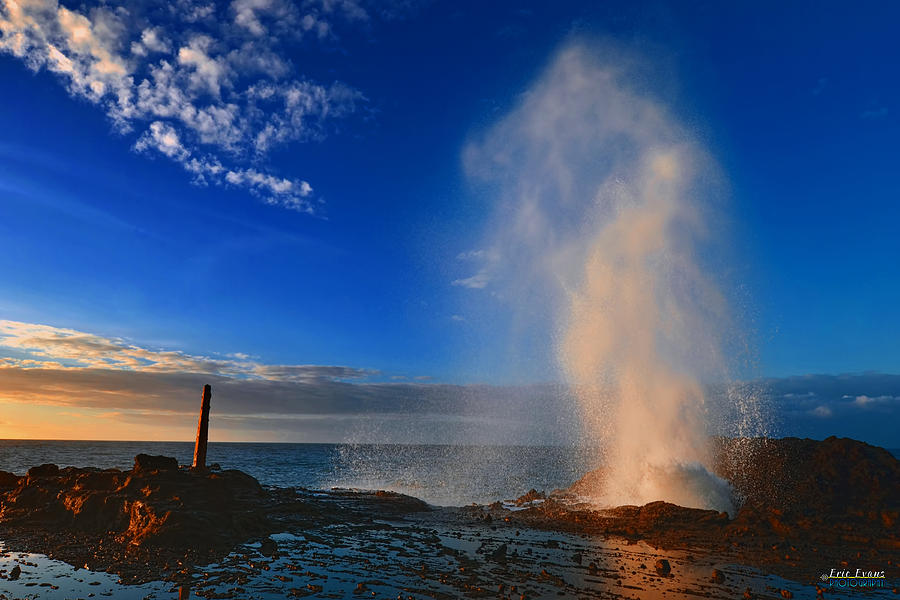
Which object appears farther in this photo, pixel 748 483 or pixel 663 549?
pixel 748 483

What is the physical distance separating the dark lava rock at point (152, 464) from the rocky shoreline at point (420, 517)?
123 millimetres

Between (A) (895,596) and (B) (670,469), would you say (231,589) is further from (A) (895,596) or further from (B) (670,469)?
(B) (670,469)

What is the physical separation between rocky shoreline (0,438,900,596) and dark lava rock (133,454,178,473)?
123 millimetres

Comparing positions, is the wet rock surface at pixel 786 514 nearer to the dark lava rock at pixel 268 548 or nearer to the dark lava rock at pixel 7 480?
the dark lava rock at pixel 268 548

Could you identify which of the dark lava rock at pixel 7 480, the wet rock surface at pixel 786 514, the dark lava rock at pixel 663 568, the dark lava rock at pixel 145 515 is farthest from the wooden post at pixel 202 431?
the dark lava rock at pixel 663 568

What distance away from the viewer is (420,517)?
34.7 metres

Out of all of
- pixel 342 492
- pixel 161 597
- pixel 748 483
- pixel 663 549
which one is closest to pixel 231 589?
pixel 161 597

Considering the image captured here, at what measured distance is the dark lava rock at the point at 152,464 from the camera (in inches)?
1223

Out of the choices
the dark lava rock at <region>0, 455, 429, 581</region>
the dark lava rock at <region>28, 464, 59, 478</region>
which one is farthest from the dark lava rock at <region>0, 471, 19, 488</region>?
the dark lava rock at <region>28, 464, 59, 478</region>

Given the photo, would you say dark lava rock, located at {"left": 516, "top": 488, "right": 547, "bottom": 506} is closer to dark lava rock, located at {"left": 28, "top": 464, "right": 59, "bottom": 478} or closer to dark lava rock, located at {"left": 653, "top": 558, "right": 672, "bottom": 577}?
dark lava rock, located at {"left": 653, "top": 558, "right": 672, "bottom": 577}

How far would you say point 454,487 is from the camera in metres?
59.5

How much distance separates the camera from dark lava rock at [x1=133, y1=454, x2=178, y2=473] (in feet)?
102

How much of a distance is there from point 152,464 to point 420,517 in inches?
723

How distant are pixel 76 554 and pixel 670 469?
3944 cm
